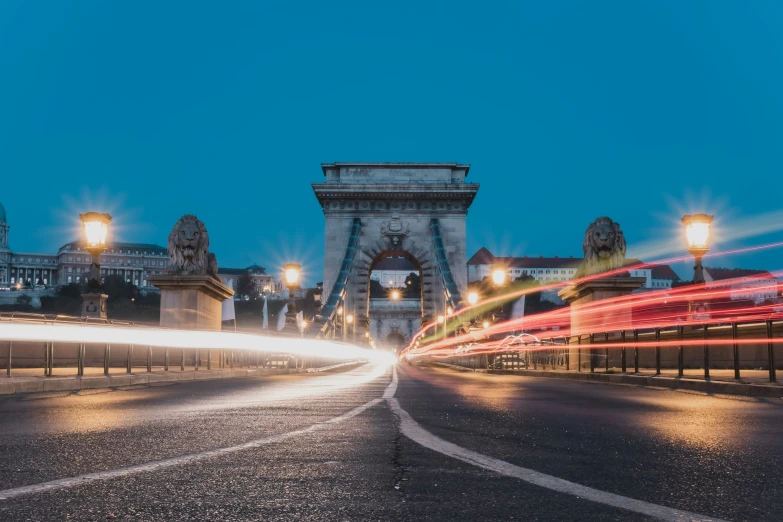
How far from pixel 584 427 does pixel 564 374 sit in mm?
14027

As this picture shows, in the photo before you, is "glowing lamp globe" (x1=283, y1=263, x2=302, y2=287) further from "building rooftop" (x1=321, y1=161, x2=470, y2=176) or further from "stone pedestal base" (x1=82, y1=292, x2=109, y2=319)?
"building rooftop" (x1=321, y1=161, x2=470, y2=176)

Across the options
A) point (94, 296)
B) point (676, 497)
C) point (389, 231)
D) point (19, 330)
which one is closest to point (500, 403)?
point (676, 497)

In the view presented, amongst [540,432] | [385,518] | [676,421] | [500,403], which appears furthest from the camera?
[500,403]

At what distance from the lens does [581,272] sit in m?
22.4

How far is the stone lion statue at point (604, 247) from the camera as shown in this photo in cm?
2147

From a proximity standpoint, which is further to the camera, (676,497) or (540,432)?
(540,432)

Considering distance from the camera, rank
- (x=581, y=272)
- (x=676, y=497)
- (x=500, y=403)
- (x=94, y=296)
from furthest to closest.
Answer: (x=581, y=272), (x=94, y=296), (x=500, y=403), (x=676, y=497)

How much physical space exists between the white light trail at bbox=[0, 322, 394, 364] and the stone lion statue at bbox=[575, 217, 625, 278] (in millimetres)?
9704

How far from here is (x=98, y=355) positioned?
20.1 m

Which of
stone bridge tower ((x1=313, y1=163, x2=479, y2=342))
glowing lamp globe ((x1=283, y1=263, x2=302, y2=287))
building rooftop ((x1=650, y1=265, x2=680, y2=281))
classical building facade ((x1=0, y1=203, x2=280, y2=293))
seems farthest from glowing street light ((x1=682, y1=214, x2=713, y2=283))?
building rooftop ((x1=650, y1=265, x2=680, y2=281))

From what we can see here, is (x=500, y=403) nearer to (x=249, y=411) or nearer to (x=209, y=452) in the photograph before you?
(x=249, y=411)

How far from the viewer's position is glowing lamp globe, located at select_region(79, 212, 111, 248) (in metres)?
20.4

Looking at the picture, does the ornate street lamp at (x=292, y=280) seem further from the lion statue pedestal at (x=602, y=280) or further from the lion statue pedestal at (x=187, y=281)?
the lion statue pedestal at (x=602, y=280)

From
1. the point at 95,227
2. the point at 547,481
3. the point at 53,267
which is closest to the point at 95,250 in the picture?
the point at 95,227
